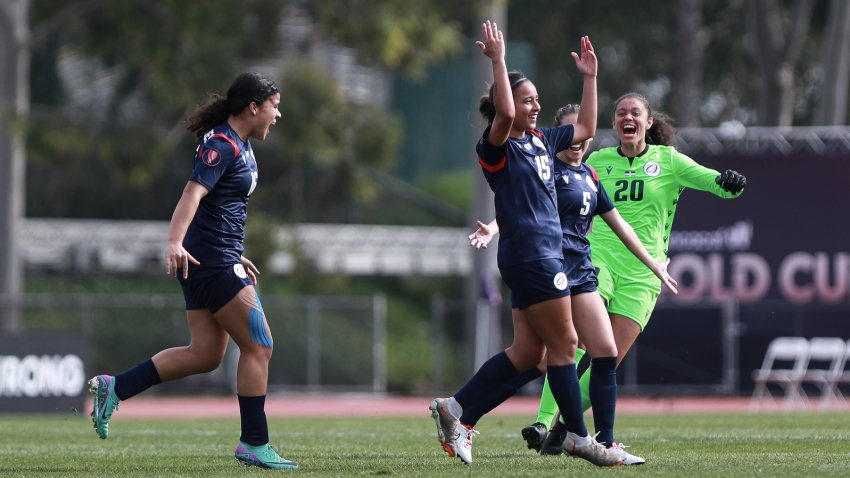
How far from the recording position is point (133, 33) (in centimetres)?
2173

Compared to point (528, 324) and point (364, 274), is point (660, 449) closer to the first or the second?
point (528, 324)

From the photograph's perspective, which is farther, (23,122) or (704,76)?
(704,76)

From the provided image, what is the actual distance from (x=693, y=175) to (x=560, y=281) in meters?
A: 1.76

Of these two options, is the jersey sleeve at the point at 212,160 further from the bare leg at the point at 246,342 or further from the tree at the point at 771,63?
Result: the tree at the point at 771,63

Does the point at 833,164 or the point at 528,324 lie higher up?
the point at 833,164

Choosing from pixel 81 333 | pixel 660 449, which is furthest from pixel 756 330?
pixel 660 449

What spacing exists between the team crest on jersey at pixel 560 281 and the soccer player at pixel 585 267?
0.33m

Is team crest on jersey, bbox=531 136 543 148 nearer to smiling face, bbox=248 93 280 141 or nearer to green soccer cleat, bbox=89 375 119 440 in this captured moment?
smiling face, bbox=248 93 280 141

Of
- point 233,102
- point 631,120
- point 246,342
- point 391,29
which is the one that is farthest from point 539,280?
point 391,29

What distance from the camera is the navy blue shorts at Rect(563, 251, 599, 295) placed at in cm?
676

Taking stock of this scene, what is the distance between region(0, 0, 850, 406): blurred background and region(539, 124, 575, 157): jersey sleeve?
160 inches

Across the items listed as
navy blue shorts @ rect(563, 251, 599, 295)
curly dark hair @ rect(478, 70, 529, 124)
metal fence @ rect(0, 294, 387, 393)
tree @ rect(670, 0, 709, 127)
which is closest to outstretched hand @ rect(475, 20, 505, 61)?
curly dark hair @ rect(478, 70, 529, 124)

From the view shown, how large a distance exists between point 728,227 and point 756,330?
1551mm

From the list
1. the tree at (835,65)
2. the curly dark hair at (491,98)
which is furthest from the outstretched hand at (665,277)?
the tree at (835,65)
